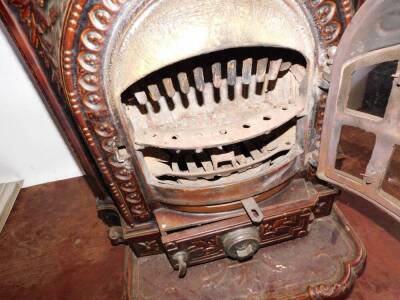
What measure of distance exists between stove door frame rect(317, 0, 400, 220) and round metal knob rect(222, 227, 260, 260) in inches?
10.4

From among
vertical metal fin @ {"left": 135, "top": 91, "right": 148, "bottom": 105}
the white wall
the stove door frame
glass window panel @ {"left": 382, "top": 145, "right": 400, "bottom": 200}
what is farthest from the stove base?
the white wall

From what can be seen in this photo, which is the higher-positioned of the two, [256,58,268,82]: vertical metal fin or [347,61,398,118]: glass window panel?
[256,58,268,82]: vertical metal fin

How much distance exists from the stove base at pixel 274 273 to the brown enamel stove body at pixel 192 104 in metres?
0.06

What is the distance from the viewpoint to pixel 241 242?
2.86 feet

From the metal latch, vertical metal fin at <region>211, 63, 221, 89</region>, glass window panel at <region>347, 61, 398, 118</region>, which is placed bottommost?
the metal latch

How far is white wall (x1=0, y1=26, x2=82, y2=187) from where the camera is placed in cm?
122

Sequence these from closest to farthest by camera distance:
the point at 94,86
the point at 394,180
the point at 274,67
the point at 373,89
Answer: the point at 94,86 → the point at 274,67 → the point at 373,89 → the point at 394,180

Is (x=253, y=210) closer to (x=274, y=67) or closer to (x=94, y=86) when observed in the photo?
(x=274, y=67)

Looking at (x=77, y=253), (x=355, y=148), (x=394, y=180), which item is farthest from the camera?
(x=355, y=148)

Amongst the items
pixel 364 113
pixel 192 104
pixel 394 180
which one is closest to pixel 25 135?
pixel 192 104

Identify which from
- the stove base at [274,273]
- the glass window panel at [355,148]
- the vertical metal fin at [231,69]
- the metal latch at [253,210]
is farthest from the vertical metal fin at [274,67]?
the glass window panel at [355,148]

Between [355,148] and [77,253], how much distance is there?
1.29m

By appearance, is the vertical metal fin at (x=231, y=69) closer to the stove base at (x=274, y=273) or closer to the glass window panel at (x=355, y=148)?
the stove base at (x=274, y=273)

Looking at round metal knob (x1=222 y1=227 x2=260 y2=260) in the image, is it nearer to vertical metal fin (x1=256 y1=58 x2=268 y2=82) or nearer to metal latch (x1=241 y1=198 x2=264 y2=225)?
metal latch (x1=241 y1=198 x2=264 y2=225)
